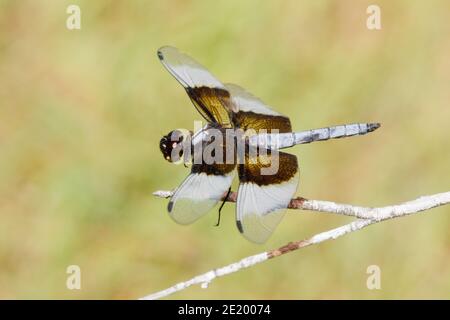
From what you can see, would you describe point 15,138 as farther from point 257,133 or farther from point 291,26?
point 257,133

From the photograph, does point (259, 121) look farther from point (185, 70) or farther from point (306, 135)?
point (185, 70)

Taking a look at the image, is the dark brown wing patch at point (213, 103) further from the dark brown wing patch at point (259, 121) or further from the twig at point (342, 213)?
the twig at point (342, 213)

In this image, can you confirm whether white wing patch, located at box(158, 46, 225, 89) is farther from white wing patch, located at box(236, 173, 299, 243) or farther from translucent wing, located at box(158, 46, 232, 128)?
white wing patch, located at box(236, 173, 299, 243)

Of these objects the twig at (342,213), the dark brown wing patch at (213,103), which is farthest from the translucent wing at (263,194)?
the twig at (342,213)

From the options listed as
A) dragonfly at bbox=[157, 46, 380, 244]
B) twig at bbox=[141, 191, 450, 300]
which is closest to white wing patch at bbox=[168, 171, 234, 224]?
dragonfly at bbox=[157, 46, 380, 244]

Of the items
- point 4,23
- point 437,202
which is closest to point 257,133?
point 437,202

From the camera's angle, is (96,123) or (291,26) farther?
(291,26)

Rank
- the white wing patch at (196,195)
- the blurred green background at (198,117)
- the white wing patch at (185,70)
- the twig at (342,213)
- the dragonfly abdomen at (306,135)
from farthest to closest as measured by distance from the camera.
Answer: the blurred green background at (198,117) < the white wing patch at (185,70) < the dragonfly abdomen at (306,135) < the white wing patch at (196,195) < the twig at (342,213)

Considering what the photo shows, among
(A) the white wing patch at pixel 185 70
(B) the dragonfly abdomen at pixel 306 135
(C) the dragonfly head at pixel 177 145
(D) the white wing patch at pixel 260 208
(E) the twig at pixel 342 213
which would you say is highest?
(A) the white wing patch at pixel 185 70
